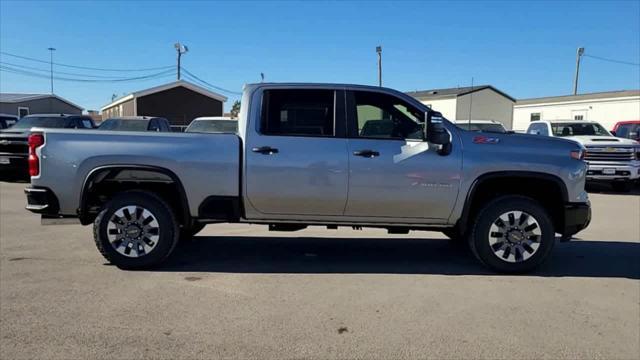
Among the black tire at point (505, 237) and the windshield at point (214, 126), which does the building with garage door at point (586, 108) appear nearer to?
the windshield at point (214, 126)

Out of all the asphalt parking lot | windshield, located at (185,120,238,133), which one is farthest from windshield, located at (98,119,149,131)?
the asphalt parking lot

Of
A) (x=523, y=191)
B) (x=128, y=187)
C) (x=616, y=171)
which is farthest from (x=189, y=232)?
(x=616, y=171)

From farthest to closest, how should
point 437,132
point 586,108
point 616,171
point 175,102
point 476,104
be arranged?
point 476,104
point 175,102
point 586,108
point 616,171
point 437,132

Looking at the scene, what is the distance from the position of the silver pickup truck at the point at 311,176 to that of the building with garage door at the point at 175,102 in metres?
33.9

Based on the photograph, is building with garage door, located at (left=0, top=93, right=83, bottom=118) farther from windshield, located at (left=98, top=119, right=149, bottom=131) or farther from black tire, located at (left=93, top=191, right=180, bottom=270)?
black tire, located at (left=93, top=191, right=180, bottom=270)

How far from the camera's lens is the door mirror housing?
17.5 feet

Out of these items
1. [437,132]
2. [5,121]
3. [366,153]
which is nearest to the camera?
[437,132]

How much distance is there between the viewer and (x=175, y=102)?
39.3 meters

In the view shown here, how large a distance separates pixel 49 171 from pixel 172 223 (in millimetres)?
1377

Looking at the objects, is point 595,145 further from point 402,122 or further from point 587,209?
point 402,122

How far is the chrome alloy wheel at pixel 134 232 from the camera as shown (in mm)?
→ 5531

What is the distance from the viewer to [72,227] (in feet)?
26.3

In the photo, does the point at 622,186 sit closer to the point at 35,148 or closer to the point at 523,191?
the point at 523,191

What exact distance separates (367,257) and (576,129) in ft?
41.1
